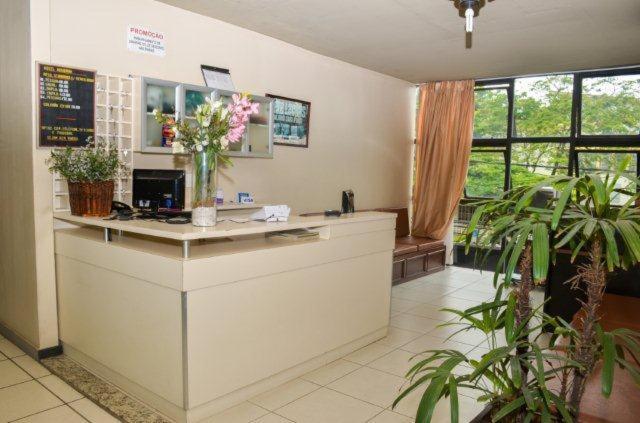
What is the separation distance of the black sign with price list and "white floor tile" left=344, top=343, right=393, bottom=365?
2715 mm

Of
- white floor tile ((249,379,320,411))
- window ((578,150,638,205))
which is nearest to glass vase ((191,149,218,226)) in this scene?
white floor tile ((249,379,320,411))

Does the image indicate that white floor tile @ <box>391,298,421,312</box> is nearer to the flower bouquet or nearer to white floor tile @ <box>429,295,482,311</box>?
white floor tile @ <box>429,295,482,311</box>

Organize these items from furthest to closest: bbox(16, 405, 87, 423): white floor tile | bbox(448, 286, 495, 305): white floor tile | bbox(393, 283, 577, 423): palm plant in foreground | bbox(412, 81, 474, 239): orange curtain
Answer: bbox(412, 81, 474, 239): orange curtain → bbox(448, 286, 495, 305): white floor tile → bbox(16, 405, 87, 423): white floor tile → bbox(393, 283, 577, 423): palm plant in foreground

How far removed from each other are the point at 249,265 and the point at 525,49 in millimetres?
4301

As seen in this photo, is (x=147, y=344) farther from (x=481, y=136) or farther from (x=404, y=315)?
(x=481, y=136)

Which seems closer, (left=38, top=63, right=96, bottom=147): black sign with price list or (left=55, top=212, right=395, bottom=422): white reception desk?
(left=55, top=212, right=395, bottom=422): white reception desk

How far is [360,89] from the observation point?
20.7ft

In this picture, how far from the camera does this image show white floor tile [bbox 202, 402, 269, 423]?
2643mm

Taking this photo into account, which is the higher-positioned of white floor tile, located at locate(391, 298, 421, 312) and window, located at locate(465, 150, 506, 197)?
window, located at locate(465, 150, 506, 197)

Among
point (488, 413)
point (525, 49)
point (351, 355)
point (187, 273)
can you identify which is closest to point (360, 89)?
point (525, 49)

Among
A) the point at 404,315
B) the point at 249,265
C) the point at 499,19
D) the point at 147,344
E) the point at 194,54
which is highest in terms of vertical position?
the point at 499,19

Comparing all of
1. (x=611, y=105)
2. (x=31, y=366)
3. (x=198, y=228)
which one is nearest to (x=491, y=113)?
(x=611, y=105)

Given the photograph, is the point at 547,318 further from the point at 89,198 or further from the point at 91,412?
the point at 89,198

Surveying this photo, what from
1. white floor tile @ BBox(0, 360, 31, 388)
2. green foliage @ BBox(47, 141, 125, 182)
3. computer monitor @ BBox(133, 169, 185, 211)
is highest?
green foliage @ BBox(47, 141, 125, 182)
